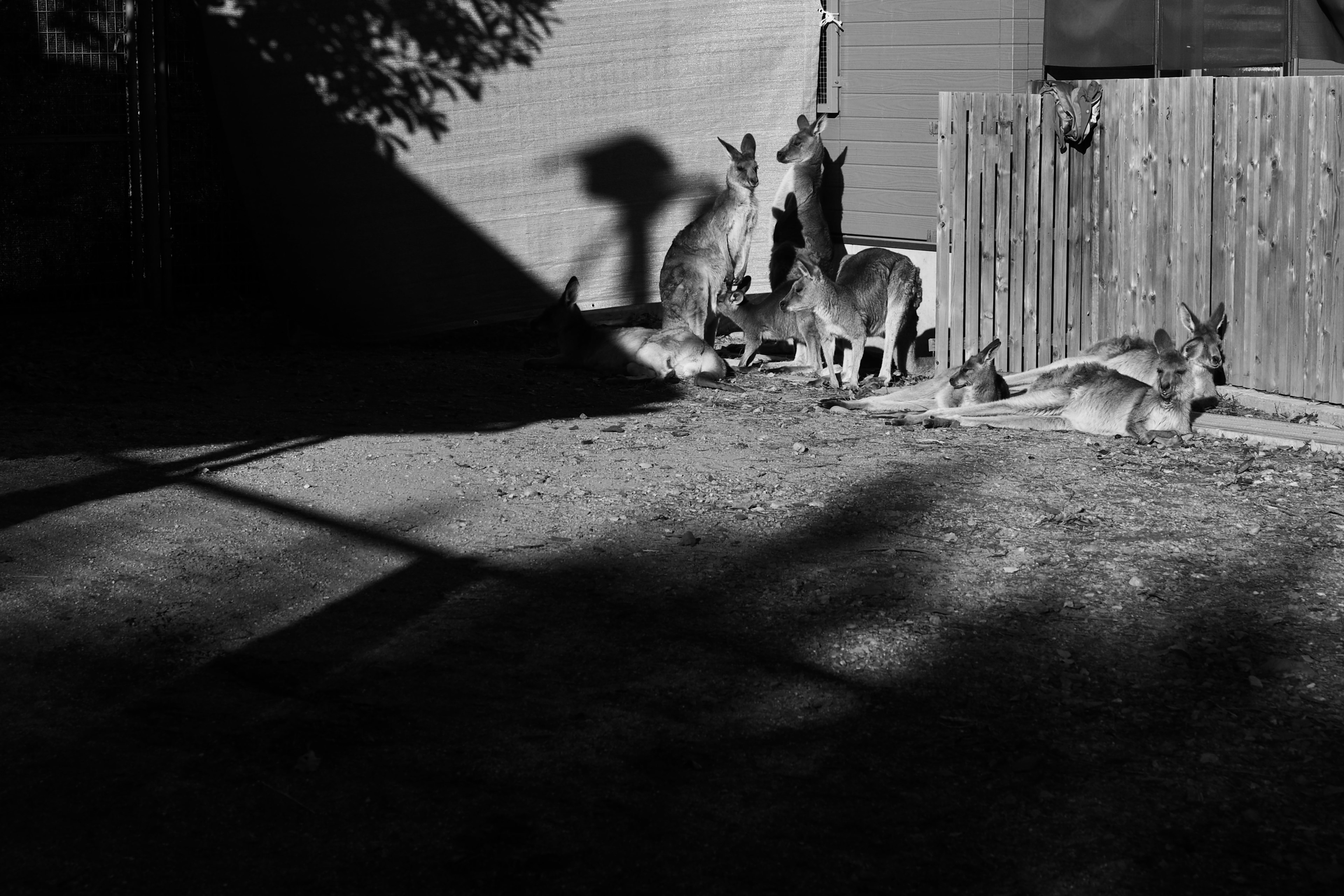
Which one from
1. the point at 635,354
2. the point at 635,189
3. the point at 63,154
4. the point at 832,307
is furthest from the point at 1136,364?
the point at 63,154

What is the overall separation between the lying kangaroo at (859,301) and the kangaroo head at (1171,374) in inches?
98.2

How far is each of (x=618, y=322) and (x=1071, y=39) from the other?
481 cm

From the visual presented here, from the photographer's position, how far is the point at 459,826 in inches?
164

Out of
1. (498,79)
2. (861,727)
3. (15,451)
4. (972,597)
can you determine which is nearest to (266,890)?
(861,727)

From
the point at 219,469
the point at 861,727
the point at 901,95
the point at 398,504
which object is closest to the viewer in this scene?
the point at 861,727

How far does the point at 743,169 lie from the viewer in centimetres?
1303

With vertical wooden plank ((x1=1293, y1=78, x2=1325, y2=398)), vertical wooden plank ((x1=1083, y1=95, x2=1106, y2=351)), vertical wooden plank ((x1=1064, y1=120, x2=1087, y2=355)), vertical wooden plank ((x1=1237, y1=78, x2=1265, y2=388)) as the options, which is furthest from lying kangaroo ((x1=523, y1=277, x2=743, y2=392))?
vertical wooden plank ((x1=1293, y1=78, x2=1325, y2=398))

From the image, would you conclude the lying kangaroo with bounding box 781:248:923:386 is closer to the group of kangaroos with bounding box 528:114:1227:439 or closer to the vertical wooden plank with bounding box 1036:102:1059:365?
the group of kangaroos with bounding box 528:114:1227:439

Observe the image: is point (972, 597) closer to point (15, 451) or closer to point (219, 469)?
point (219, 469)

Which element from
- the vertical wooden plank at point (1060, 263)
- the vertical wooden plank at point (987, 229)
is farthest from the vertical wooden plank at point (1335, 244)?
the vertical wooden plank at point (987, 229)

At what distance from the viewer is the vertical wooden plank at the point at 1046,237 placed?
10641 mm

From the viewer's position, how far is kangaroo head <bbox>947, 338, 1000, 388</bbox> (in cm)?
1013

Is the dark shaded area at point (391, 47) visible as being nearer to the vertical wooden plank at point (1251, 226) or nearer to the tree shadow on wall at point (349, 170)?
the tree shadow on wall at point (349, 170)

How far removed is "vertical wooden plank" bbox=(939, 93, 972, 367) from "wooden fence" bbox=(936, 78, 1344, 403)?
0.04 feet
